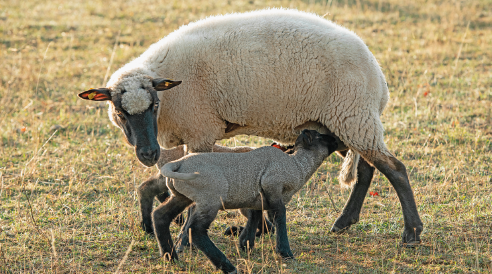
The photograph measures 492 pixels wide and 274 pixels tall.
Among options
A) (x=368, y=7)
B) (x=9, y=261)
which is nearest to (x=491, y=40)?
(x=368, y=7)

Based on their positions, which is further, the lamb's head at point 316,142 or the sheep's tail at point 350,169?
the sheep's tail at point 350,169

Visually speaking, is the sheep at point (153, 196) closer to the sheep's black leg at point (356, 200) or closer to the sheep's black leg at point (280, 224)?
the sheep's black leg at point (280, 224)

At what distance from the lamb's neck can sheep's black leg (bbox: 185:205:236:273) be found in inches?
44.2

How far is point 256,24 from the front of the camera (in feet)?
19.7

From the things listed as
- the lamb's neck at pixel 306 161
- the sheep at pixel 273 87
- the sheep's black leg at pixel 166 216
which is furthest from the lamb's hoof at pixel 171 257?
the lamb's neck at pixel 306 161

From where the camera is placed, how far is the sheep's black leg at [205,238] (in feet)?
16.1

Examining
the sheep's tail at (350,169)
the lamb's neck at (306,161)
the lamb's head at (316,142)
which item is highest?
the lamb's head at (316,142)

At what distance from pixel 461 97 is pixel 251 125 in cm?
590

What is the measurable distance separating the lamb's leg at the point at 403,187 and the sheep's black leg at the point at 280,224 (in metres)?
1.27

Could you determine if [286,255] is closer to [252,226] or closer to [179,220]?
[252,226]

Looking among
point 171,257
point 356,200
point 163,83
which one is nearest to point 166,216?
point 171,257

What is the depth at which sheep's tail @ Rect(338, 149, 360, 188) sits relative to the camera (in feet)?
20.6

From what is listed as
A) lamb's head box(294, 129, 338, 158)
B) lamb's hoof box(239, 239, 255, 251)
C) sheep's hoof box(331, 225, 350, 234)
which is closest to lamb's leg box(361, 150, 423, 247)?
lamb's head box(294, 129, 338, 158)

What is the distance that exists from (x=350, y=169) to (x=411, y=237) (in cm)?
113
